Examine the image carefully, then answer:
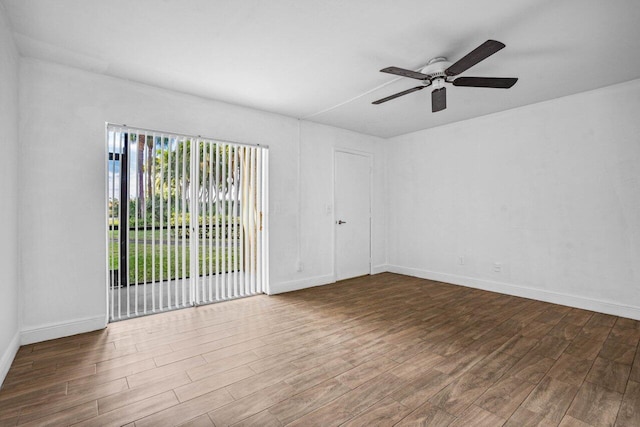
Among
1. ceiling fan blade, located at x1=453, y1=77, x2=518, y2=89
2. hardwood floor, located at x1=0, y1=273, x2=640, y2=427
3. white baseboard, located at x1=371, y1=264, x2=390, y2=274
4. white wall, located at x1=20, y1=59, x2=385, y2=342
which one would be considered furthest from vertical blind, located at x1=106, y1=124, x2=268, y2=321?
ceiling fan blade, located at x1=453, y1=77, x2=518, y2=89

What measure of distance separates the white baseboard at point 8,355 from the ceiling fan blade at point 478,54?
4005mm

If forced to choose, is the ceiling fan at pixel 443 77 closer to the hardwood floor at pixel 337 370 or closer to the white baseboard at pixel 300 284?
the hardwood floor at pixel 337 370

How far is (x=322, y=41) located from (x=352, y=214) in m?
3.34

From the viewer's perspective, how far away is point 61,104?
9.41 ft

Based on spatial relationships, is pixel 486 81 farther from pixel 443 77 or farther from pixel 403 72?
pixel 403 72

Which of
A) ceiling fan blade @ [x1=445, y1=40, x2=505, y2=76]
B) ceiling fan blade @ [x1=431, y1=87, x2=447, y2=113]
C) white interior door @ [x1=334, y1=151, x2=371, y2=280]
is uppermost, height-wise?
ceiling fan blade @ [x1=445, y1=40, x2=505, y2=76]

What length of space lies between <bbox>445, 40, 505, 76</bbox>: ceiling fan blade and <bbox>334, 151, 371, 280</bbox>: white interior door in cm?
288

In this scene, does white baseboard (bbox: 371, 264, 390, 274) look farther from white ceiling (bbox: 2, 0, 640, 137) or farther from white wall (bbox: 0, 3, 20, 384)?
white wall (bbox: 0, 3, 20, 384)

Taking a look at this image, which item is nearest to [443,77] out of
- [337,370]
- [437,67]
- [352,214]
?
[437,67]

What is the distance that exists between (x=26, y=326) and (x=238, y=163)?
266cm

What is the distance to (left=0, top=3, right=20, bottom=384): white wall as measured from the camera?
7.03 feet

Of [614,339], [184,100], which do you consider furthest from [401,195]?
[184,100]

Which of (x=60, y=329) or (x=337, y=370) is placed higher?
(x=60, y=329)

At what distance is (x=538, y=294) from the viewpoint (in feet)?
13.2
